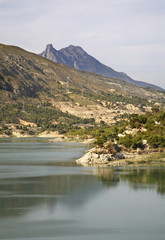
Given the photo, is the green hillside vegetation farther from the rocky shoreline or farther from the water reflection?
the water reflection

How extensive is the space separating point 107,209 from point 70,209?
3890mm

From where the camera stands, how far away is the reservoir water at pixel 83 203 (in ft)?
116

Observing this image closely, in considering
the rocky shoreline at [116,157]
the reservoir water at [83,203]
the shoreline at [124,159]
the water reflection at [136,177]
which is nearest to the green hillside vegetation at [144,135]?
the shoreline at [124,159]

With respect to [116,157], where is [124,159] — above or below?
below

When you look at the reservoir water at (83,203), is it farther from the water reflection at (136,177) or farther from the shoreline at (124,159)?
the shoreline at (124,159)

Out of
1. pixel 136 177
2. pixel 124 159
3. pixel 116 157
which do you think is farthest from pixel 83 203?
pixel 124 159

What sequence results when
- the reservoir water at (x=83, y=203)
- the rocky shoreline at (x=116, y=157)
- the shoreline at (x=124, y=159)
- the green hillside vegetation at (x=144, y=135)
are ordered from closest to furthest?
the reservoir water at (x=83, y=203), the shoreline at (x=124, y=159), the rocky shoreline at (x=116, y=157), the green hillside vegetation at (x=144, y=135)

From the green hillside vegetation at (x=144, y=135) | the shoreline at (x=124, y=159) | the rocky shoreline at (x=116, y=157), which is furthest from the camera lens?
the green hillside vegetation at (x=144, y=135)

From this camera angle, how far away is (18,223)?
123ft

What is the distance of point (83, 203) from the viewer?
46.0 meters

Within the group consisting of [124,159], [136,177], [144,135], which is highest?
[144,135]

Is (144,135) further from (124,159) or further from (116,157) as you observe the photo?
(116,157)

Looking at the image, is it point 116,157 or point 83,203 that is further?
point 116,157

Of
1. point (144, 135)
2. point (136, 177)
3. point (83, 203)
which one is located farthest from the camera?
point (144, 135)
